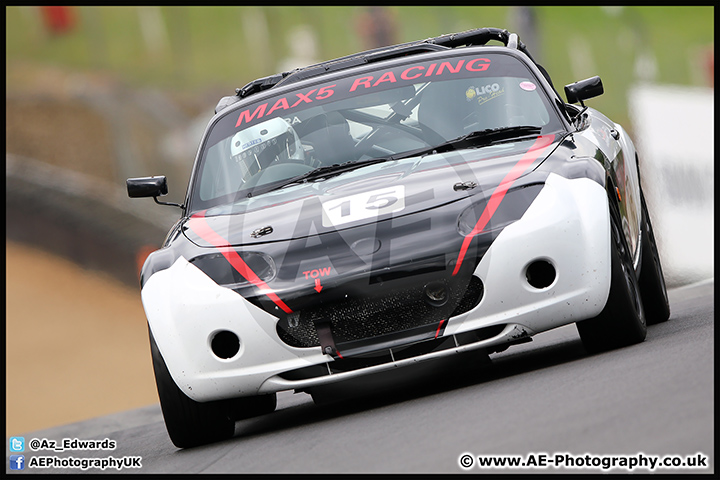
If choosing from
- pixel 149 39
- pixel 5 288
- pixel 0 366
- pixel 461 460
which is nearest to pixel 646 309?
pixel 461 460

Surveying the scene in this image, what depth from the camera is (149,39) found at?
2533 centimetres

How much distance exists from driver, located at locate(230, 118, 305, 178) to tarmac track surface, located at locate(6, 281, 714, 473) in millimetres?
1305

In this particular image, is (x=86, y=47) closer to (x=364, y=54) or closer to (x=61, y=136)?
(x=61, y=136)

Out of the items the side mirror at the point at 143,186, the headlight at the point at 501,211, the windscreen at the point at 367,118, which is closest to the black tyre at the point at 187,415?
the windscreen at the point at 367,118

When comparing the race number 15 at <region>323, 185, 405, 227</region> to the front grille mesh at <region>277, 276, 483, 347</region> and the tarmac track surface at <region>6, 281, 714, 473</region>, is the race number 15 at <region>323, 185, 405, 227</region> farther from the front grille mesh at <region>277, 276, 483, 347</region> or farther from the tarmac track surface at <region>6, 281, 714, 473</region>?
the tarmac track surface at <region>6, 281, 714, 473</region>

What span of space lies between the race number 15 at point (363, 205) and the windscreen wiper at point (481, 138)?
2.06ft

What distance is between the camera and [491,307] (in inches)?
176

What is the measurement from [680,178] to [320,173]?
8.77 meters

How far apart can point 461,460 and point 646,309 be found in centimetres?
316

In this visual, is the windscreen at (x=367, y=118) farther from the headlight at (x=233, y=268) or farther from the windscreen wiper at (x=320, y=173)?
the headlight at (x=233, y=268)

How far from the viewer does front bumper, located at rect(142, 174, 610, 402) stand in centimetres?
445

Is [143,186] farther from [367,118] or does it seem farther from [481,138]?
[481,138]

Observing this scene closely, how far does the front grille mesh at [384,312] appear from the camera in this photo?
4457mm

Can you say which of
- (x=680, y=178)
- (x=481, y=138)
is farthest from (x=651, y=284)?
(x=680, y=178)
